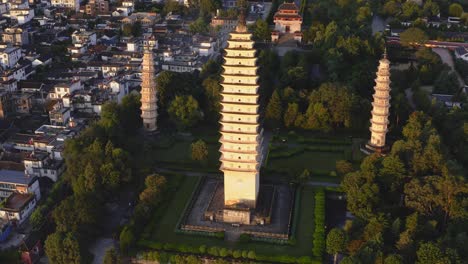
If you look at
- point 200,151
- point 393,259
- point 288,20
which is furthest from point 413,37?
point 393,259

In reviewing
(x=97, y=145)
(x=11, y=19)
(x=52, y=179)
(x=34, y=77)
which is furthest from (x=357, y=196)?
(x=11, y=19)

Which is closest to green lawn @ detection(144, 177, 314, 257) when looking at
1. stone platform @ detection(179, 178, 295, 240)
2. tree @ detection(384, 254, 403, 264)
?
stone platform @ detection(179, 178, 295, 240)

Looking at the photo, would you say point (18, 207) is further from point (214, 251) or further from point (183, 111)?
point (183, 111)

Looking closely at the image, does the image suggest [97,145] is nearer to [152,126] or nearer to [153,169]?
[153,169]

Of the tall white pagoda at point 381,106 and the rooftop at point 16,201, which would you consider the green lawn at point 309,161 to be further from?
the rooftop at point 16,201

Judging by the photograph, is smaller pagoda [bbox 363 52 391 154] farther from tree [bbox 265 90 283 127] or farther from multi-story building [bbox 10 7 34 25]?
multi-story building [bbox 10 7 34 25]
